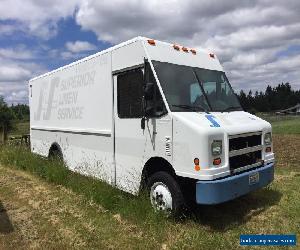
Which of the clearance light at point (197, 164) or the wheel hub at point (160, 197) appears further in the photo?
the wheel hub at point (160, 197)

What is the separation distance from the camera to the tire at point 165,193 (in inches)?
242

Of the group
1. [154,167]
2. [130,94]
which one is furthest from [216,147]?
[130,94]

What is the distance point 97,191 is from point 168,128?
209cm

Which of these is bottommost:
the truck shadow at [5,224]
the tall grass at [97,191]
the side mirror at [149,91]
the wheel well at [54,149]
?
the truck shadow at [5,224]

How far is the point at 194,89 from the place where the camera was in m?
6.89

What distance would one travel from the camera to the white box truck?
595cm

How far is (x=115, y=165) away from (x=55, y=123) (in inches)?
143

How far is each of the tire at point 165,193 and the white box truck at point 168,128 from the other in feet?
0.05

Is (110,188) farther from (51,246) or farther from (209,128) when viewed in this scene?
(209,128)

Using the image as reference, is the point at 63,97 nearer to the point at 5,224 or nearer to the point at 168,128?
the point at 5,224

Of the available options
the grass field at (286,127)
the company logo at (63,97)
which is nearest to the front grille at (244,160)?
the company logo at (63,97)

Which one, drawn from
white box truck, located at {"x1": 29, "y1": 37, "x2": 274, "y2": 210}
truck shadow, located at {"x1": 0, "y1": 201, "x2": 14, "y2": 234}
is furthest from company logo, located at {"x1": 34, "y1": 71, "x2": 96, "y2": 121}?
truck shadow, located at {"x1": 0, "y1": 201, "x2": 14, "y2": 234}

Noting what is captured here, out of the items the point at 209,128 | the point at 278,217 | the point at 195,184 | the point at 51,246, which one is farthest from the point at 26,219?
the point at 278,217

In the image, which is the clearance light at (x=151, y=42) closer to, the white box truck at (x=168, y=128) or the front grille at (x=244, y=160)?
the white box truck at (x=168, y=128)
